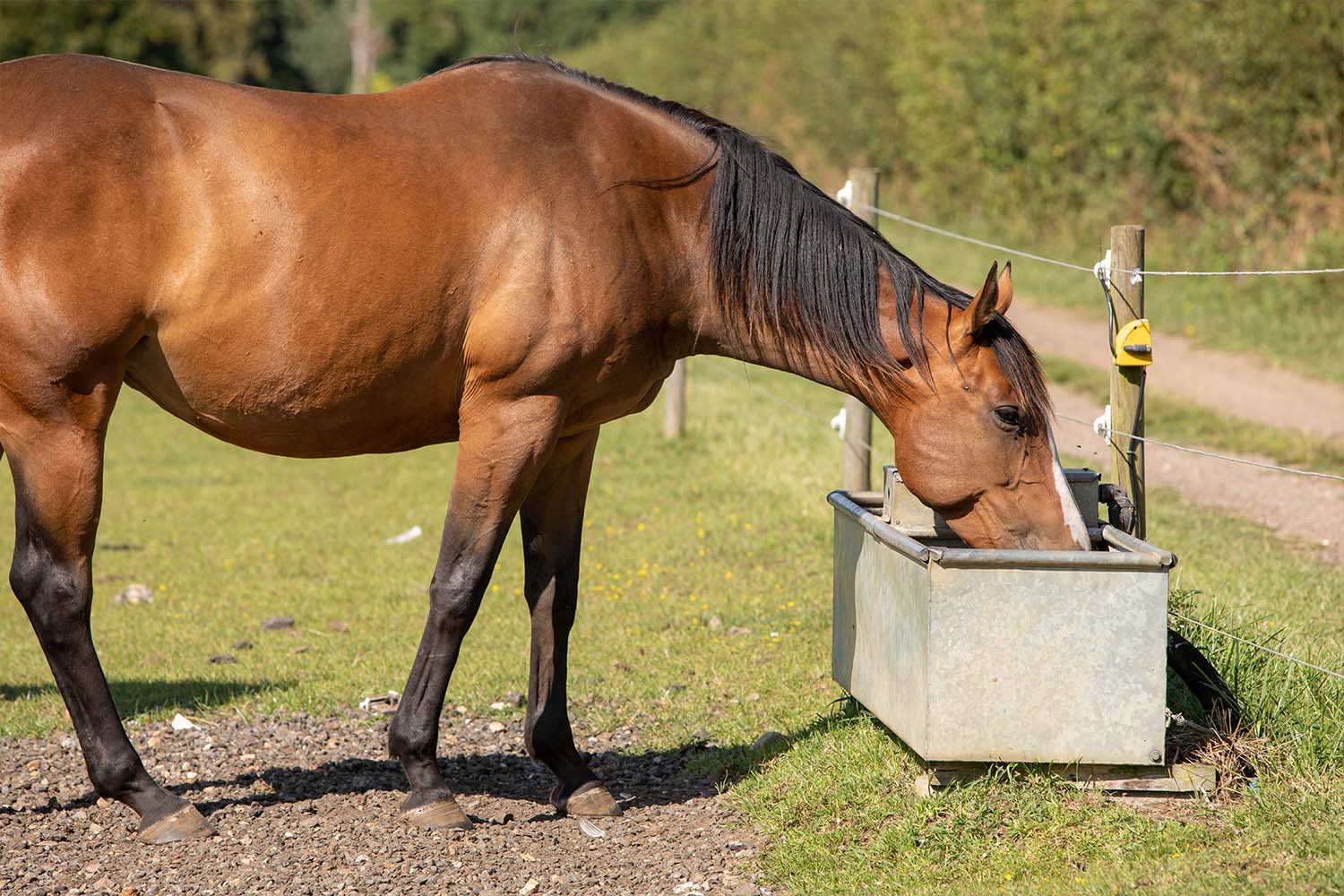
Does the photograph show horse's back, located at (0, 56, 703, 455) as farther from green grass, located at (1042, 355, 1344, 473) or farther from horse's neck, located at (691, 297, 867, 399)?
green grass, located at (1042, 355, 1344, 473)

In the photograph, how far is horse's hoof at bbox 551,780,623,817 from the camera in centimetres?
454

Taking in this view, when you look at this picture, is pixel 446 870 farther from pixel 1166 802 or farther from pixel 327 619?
pixel 327 619

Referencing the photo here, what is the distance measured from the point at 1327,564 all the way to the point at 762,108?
87.0 ft

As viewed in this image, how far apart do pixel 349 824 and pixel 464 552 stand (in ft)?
3.22

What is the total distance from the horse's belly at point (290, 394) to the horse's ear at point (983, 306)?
1577 mm

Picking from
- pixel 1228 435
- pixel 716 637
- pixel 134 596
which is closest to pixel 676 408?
pixel 1228 435

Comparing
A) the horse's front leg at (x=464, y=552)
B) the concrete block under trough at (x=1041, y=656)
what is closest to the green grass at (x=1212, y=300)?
the concrete block under trough at (x=1041, y=656)

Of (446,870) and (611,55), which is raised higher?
(611,55)

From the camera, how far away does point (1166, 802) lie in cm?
405

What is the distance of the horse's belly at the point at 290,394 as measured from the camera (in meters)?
4.03

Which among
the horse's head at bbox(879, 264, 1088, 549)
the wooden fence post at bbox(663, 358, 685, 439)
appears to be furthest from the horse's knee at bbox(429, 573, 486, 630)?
the wooden fence post at bbox(663, 358, 685, 439)

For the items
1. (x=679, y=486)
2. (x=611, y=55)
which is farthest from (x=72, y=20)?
(x=679, y=486)

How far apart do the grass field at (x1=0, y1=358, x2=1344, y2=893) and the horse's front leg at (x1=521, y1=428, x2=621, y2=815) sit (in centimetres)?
63

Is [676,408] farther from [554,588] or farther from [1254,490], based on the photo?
[554,588]
